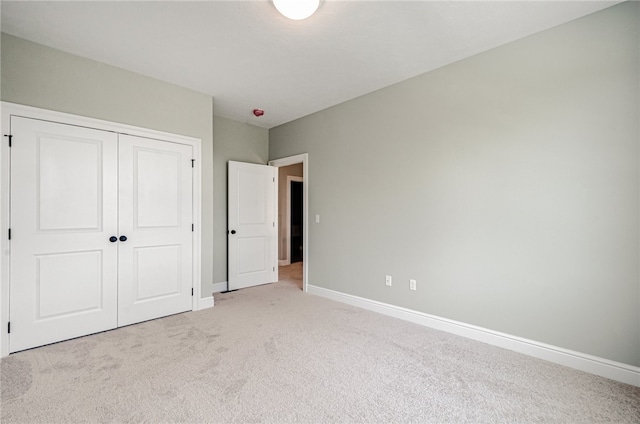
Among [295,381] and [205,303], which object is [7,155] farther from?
[295,381]

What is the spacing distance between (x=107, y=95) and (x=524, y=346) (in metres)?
4.47

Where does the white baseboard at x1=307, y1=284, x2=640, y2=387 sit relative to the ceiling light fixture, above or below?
below

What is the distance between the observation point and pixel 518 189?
2.49 m

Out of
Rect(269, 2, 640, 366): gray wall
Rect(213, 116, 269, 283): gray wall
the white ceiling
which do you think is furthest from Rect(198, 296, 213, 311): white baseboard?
the white ceiling

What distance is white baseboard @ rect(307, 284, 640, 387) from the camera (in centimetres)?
205

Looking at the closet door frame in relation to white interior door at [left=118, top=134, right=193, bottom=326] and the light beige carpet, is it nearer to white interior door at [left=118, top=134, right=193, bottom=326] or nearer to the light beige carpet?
white interior door at [left=118, top=134, right=193, bottom=326]

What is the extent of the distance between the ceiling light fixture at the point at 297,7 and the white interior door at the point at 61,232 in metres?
2.16

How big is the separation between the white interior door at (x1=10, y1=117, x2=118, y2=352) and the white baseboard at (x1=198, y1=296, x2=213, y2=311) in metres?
0.86

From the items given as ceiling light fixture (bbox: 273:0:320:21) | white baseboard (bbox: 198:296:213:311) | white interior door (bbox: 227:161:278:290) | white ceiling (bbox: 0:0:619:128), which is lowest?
white baseboard (bbox: 198:296:213:311)

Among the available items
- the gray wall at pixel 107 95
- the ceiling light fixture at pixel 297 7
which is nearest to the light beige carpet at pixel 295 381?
the gray wall at pixel 107 95

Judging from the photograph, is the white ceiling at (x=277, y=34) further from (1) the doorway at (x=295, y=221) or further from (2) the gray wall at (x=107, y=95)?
(1) the doorway at (x=295, y=221)

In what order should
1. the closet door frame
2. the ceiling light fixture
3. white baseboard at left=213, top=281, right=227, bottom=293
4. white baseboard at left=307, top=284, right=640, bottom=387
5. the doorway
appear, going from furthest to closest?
the doorway → white baseboard at left=213, top=281, right=227, bottom=293 → the closet door frame → white baseboard at left=307, top=284, right=640, bottom=387 → the ceiling light fixture

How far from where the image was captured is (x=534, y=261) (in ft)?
7.90

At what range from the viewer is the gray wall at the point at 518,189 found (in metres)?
2.07
